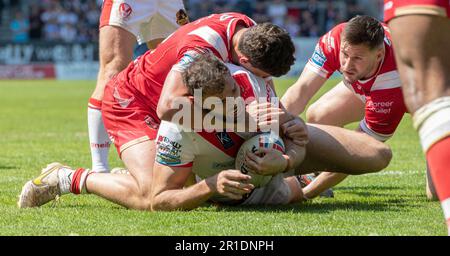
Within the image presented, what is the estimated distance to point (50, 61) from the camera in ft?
104

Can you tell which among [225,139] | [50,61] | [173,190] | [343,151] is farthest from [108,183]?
[50,61]

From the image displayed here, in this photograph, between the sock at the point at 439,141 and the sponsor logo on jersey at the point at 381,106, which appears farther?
the sponsor logo on jersey at the point at 381,106

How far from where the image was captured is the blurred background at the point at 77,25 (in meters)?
31.2

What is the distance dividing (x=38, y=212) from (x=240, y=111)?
1466 millimetres

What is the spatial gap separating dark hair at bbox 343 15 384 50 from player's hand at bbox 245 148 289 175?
121 cm

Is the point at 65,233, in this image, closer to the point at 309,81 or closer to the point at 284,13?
the point at 309,81

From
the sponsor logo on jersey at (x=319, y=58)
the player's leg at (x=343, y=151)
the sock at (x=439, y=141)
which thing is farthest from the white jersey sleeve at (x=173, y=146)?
the sock at (x=439, y=141)

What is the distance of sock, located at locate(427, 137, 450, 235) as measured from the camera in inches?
144

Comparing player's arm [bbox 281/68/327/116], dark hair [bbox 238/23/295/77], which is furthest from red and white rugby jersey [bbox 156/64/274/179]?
player's arm [bbox 281/68/327/116]

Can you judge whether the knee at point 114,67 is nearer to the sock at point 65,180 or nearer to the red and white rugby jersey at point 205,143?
the sock at point 65,180

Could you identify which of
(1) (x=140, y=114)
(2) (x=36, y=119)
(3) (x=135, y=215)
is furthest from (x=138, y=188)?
(2) (x=36, y=119)

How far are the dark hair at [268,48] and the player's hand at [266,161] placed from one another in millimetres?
492

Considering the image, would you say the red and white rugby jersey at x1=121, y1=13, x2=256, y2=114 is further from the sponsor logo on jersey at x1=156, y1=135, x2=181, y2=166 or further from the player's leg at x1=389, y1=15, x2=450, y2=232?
the player's leg at x1=389, y1=15, x2=450, y2=232
